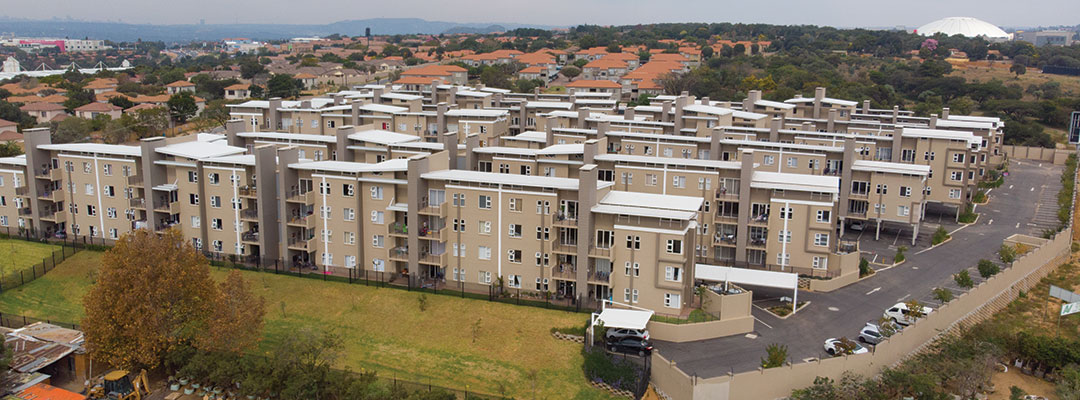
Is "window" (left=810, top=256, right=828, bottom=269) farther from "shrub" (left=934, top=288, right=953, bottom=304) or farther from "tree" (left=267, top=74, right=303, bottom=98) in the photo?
"tree" (left=267, top=74, right=303, bottom=98)

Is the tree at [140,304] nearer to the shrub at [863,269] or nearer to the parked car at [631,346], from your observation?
the parked car at [631,346]

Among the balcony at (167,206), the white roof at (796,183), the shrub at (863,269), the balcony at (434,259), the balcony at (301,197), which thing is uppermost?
the white roof at (796,183)

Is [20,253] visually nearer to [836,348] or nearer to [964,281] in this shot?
[836,348]

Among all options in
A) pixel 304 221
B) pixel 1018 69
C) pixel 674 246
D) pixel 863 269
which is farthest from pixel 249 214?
pixel 1018 69

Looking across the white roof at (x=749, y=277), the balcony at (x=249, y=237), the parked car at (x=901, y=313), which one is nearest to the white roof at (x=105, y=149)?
the balcony at (x=249, y=237)

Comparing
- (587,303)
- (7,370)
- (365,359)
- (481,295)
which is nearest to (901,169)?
(587,303)
